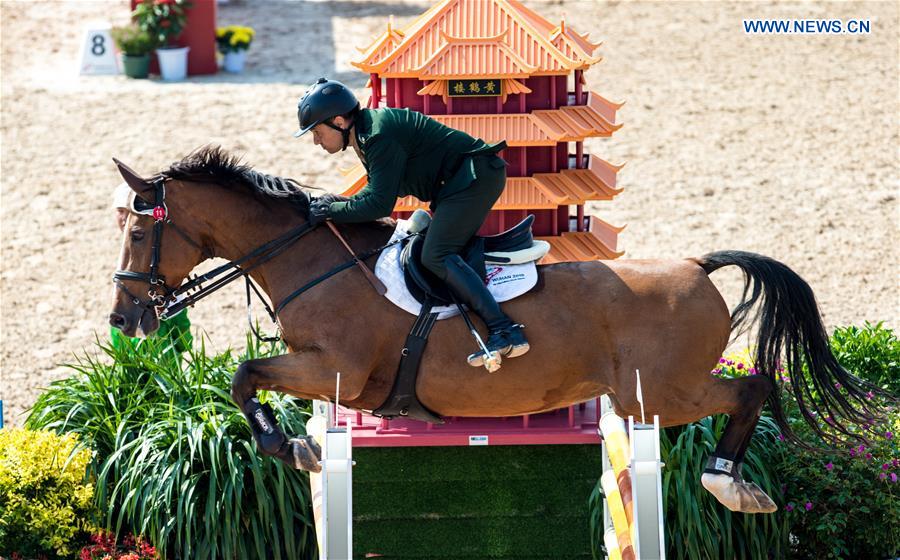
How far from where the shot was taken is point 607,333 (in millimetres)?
6434

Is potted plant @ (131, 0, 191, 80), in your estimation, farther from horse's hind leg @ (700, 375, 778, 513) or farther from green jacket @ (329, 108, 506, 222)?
horse's hind leg @ (700, 375, 778, 513)

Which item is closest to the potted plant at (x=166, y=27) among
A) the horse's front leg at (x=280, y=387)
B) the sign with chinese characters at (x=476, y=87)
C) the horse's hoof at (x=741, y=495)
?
the sign with chinese characters at (x=476, y=87)

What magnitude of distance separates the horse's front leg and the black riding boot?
715 millimetres

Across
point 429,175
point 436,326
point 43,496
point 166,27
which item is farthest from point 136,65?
point 436,326

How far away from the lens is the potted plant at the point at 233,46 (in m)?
18.9

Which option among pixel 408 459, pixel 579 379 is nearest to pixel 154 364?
pixel 408 459

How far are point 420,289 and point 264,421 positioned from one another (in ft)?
3.17

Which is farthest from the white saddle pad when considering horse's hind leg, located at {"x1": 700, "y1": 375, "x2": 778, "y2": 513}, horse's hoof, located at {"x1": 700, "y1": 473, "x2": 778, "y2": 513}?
horse's hoof, located at {"x1": 700, "y1": 473, "x2": 778, "y2": 513}

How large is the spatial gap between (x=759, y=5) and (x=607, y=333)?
15214mm

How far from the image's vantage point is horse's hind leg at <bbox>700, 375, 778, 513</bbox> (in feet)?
21.5

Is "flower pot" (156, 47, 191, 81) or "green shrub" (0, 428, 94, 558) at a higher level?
"flower pot" (156, 47, 191, 81)

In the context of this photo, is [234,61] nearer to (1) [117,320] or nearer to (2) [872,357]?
(2) [872,357]

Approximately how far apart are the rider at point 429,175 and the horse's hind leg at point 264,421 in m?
0.82

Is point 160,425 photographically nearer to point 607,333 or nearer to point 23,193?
point 607,333
